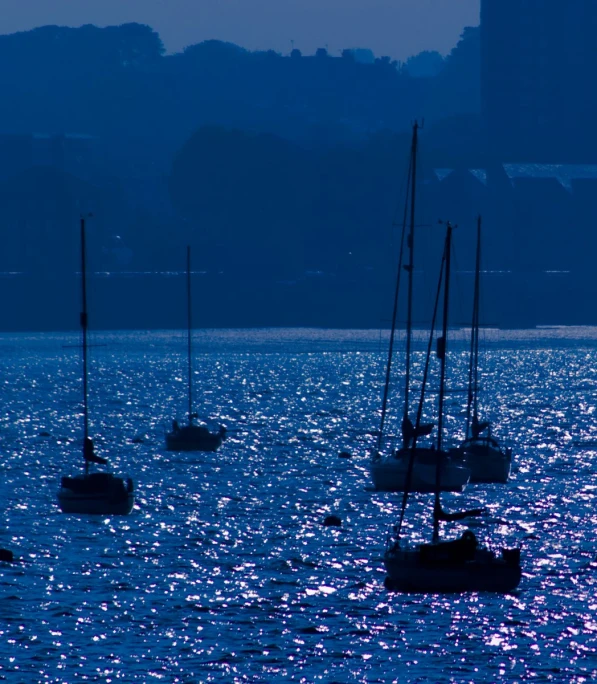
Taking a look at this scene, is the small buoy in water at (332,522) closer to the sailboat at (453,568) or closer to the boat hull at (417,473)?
the boat hull at (417,473)

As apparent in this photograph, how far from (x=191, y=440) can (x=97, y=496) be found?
66.7ft

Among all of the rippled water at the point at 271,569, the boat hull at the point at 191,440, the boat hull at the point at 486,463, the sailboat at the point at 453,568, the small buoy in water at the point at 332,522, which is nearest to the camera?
the rippled water at the point at 271,569

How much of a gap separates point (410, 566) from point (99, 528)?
11.8 metres

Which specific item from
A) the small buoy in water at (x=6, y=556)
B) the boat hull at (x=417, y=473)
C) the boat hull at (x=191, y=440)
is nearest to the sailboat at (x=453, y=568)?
the small buoy in water at (x=6, y=556)

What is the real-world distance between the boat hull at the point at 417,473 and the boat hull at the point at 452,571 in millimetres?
13999

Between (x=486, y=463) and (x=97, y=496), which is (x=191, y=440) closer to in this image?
(x=486, y=463)

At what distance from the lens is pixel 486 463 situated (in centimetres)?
5778

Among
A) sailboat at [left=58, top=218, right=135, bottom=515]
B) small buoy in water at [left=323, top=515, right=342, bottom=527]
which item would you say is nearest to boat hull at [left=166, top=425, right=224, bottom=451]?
sailboat at [left=58, top=218, right=135, bottom=515]

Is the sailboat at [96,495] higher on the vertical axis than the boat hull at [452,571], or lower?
lower

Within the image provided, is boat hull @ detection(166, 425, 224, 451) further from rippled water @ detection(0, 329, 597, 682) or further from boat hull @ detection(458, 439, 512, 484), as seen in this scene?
boat hull @ detection(458, 439, 512, 484)

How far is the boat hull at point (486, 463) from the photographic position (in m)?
57.7

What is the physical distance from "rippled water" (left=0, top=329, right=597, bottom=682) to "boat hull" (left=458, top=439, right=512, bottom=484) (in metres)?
0.97

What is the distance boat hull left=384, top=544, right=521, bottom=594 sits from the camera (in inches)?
1522

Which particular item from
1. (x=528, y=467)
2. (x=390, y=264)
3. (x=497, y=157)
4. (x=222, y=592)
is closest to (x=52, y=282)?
(x=390, y=264)
